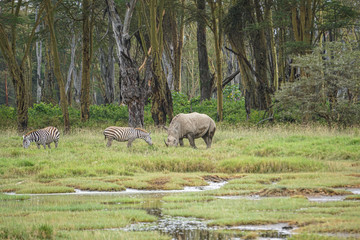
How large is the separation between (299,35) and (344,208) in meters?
20.1

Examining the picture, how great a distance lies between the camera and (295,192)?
1173 cm

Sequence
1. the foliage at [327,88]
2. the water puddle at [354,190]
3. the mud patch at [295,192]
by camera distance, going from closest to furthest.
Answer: the mud patch at [295,192] < the water puddle at [354,190] < the foliage at [327,88]

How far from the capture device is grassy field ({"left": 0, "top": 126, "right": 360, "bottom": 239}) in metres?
8.61

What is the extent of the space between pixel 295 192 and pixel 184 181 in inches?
128

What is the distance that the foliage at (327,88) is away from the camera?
81.4 feet

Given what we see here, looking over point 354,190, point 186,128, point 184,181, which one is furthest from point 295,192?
point 186,128

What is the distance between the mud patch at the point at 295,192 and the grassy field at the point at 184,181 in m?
0.02

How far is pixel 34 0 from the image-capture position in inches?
1182

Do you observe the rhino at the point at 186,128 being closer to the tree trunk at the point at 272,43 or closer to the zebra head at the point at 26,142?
the zebra head at the point at 26,142

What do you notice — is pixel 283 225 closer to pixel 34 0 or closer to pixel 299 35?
pixel 299 35

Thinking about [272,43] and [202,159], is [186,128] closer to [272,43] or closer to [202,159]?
[202,159]

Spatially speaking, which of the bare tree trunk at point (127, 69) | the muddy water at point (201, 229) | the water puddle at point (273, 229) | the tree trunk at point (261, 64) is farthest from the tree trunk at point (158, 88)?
the water puddle at point (273, 229)

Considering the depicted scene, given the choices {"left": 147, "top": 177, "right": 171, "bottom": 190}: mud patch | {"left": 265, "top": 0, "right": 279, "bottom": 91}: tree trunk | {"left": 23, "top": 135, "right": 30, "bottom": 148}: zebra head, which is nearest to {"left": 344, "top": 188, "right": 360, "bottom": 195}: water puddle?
{"left": 147, "top": 177, "right": 171, "bottom": 190}: mud patch

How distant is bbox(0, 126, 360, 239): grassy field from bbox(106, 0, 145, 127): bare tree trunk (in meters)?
4.58
